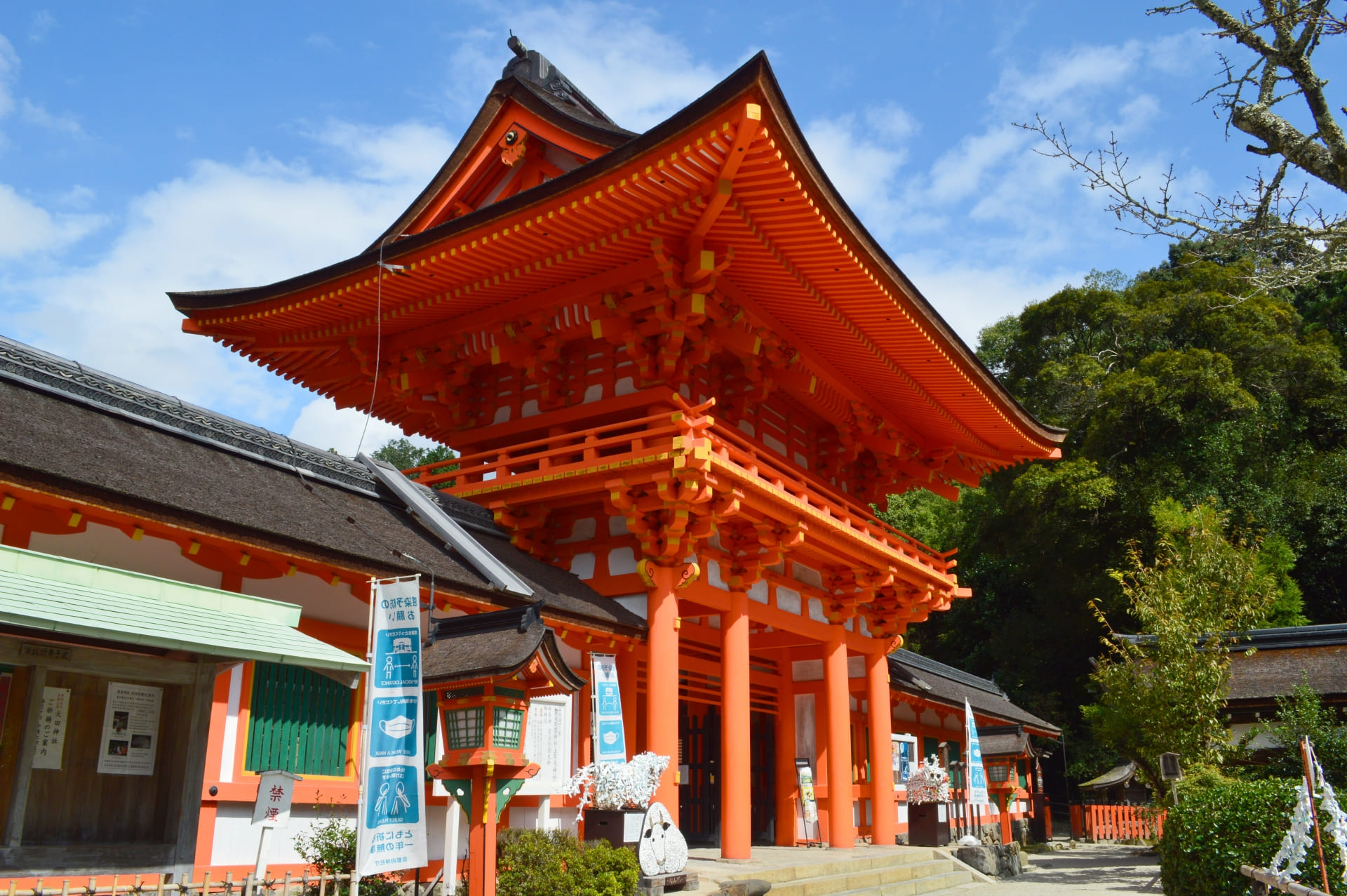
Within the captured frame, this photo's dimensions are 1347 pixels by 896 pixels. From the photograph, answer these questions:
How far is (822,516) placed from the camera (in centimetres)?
1352

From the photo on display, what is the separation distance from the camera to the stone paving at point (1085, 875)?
1505 cm

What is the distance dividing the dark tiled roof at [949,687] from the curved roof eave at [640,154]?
8.20 meters

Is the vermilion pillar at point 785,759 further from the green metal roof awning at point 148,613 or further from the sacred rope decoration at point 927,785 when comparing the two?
the green metal roof awning at point 148,613

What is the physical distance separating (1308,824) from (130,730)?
9.12 meters

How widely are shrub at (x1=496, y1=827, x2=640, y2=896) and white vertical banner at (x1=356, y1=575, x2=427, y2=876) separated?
175cm

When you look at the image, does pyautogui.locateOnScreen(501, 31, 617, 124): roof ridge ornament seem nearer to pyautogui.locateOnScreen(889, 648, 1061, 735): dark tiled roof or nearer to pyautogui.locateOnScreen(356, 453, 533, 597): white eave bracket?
pyautogui.locateOnScreen(356, 453, 533, 597): white eave bracket

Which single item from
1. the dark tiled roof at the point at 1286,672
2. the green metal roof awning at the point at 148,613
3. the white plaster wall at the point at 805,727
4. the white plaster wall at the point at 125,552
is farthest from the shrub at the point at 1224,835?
the dark tiled roof at the point at 1286,672

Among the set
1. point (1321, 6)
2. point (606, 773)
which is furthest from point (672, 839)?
point (1321, 6)

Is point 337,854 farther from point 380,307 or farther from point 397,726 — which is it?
point 380,307

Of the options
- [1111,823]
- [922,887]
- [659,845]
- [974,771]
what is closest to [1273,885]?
[659,845]

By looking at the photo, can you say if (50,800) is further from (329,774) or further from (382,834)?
(382,834)

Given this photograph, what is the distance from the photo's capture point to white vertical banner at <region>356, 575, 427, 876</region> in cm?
659

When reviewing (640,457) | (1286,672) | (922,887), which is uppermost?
(640,457)

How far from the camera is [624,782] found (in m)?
9.93
